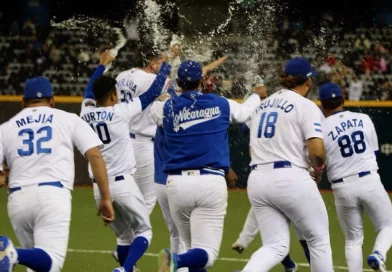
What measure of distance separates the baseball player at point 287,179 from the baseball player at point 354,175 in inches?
37.8

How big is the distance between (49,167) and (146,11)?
58.8 feet

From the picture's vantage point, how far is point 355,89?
70.0ft

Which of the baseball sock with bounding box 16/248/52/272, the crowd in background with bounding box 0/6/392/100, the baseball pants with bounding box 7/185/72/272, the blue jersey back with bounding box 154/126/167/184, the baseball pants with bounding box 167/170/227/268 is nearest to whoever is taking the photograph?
the baseball sock with bounding box 16/248/52/272

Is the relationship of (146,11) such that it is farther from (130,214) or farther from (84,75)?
(130,214)

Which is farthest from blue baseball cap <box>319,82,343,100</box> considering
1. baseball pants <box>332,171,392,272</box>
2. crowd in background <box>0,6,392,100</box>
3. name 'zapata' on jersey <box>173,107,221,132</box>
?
crowd in background <box>0,6,392,100</box>

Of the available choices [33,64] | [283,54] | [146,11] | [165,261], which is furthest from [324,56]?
[165,261]

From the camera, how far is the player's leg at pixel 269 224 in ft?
25.5

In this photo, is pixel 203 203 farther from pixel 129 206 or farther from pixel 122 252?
pixel 122 252

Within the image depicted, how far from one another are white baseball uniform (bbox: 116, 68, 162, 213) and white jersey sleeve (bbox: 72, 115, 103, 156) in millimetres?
3188

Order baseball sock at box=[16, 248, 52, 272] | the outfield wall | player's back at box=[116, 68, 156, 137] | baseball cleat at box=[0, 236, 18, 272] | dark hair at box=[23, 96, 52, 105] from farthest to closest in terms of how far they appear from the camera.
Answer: the outfield wall
player's back at box=[116, 68, 156, 137]
dark hair at box=[23, 96, 52, 105]
baseball sock at box=[16, 248, 52, 272]
baseball cleat at box=[0, 236, 18, 272]

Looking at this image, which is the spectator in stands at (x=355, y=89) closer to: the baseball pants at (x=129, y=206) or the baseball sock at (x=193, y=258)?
the baseball pants at (x=129, y=206)

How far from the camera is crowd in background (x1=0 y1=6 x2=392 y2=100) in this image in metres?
21.7

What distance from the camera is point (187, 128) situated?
27.0 feet

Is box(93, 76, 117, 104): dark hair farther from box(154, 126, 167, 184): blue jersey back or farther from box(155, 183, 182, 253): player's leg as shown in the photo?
box(155, 183, 182, 253): player's leg
